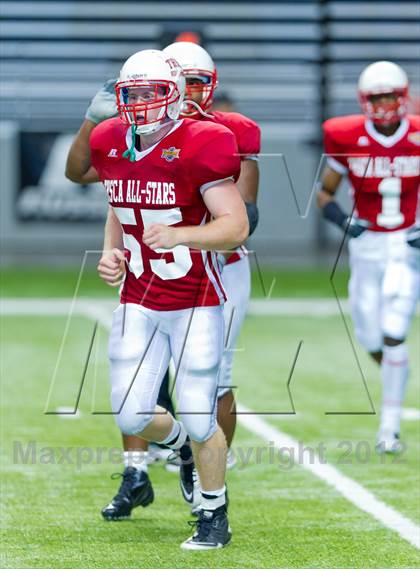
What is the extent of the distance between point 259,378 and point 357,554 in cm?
348

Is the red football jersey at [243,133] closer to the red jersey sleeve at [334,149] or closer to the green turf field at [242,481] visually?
the green turf field at [242,481]

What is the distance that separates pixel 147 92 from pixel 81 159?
2.27ft

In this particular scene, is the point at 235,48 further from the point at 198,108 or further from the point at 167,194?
the point at 167,194

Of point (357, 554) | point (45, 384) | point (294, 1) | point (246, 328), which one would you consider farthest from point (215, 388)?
point (294, 1)

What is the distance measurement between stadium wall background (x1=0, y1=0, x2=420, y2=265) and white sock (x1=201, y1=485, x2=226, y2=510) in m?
10.8

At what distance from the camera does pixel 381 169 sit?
18.9 feet

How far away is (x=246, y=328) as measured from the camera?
30.7 feet

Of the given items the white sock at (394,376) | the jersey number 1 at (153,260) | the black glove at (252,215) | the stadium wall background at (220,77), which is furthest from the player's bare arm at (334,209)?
the stadium wall background at (220,77)

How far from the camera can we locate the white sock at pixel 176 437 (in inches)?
164

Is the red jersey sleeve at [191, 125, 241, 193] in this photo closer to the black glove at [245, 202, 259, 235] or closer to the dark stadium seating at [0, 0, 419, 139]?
the black glove at [245, 202, 259, 235]

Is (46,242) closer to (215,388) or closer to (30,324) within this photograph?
(30,324)

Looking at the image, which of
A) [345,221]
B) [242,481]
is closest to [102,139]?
[242,481]

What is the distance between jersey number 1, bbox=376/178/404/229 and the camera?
575 centimetres

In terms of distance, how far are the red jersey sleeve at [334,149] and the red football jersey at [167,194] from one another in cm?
192
